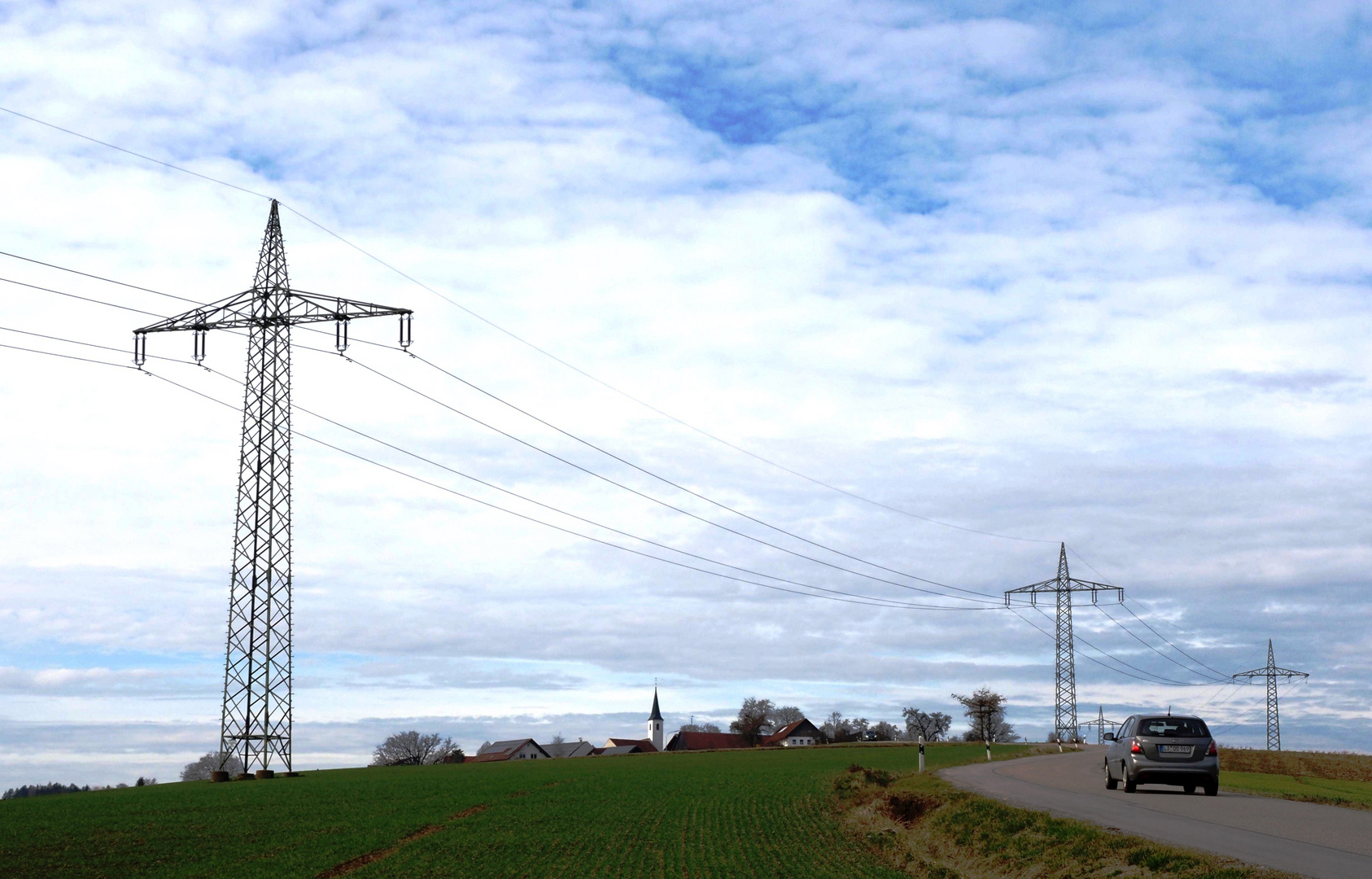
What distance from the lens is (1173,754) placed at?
3052 centimetres

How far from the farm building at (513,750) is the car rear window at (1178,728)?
153 metres

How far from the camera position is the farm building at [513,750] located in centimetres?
17612

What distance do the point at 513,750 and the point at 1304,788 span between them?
153 meters

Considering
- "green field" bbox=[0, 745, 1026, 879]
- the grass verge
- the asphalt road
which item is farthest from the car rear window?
"green field" bbox=[0, 745, 1026, 879]

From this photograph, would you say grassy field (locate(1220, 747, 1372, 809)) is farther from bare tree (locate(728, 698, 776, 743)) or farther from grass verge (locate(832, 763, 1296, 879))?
bare tree (locate(728, 698, 776, 743))

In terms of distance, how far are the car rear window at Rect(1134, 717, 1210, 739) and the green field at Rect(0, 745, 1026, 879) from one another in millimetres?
8706

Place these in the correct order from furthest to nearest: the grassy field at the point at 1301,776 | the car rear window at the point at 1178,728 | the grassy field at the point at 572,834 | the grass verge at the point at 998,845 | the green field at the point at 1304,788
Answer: the grassy field at the point at 1301,776 → the car rear window at the point at 1178,728 → the green field at the point at 1304,788 → the grassy field at the point at 572,834 → the grass verge at the point at 998,845

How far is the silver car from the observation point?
30375 millimetres

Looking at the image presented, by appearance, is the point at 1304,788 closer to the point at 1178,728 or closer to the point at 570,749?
the point at 1178,728

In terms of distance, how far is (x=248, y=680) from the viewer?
Result: 47719 mm

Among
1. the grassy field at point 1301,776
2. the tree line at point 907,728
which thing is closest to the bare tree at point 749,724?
the tree line at point 907,728

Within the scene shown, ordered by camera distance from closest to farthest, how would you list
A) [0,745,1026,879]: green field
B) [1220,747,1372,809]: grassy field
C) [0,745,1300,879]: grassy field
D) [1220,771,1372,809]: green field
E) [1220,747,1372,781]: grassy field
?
[0,745,1300,879]: grassy field
[0,745,1026,879]: green field
[1220,771,1372,809]: green field
[1220,747,1372,809]: grassy field
[1220,747,1372,781]: grassy field

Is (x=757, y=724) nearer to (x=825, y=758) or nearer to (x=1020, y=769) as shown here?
(x=825, y=758)

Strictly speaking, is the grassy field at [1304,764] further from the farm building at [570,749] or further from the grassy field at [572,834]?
the farm building at [570,749]
